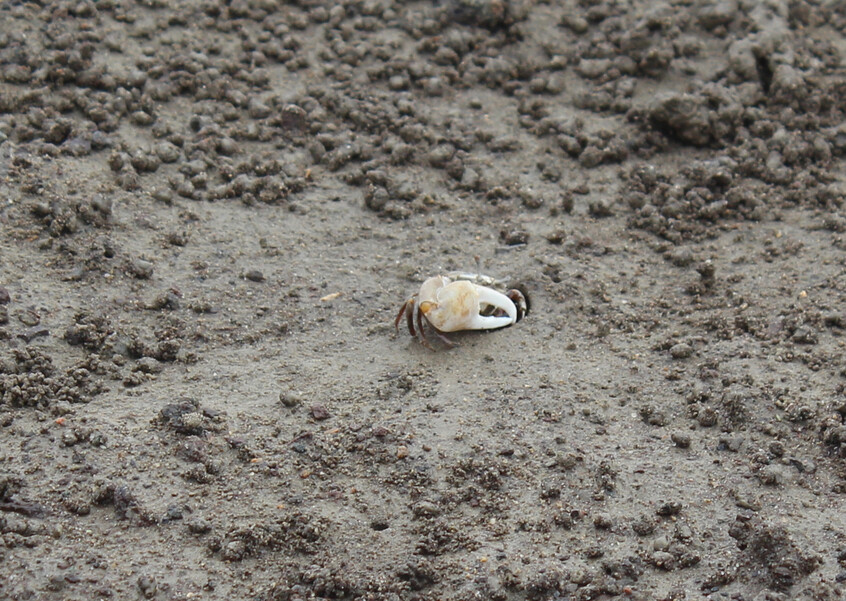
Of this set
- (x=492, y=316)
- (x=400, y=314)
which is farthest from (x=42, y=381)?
(x=492, y=316)

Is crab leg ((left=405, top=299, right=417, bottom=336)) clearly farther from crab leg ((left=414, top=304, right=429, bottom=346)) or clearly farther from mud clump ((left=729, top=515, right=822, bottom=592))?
mud clump ((left=729, top=515, right=822, bottom=592))

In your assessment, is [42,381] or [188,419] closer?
[188,419]

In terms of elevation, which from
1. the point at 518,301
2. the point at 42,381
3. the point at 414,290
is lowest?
the point at 42,381

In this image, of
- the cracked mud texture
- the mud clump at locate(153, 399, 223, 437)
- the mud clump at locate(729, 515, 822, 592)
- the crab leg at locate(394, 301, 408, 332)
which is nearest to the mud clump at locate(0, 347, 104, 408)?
the cracked mud texture

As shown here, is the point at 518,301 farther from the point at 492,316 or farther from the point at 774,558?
the point at 774,558

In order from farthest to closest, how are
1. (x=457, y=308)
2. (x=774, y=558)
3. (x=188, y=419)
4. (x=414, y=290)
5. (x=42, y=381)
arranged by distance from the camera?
(x=414, y=290), (x=457, y=308), (x=42, y=381), (x=188, y=419), (x=774, y=558)

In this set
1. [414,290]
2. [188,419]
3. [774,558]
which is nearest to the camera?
[774,558]

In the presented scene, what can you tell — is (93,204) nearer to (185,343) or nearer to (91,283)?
(91,283)
